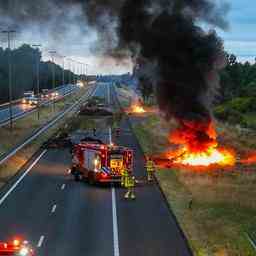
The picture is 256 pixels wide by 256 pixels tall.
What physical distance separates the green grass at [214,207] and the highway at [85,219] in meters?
0.72

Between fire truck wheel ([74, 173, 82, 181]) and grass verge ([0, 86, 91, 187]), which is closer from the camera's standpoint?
fire truck wheel ([74, 173, 82, 181])

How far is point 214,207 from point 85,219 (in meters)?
6.18

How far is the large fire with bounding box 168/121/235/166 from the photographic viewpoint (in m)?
48.3

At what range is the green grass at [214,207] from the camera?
2505 cm

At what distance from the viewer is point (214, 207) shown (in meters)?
32.6

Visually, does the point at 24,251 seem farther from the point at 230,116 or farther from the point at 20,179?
the point at 230,116

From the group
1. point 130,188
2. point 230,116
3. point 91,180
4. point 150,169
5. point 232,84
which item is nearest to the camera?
point 130,188

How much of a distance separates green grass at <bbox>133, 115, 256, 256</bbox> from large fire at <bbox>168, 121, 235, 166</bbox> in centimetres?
267

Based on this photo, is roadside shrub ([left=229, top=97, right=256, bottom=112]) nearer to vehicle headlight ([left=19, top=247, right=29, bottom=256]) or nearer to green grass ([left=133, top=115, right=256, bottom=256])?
green grass ([left=133, top=115, right=256, bottom=256])

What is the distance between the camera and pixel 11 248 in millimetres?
17000

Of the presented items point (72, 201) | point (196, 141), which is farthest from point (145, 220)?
point (196, 141)

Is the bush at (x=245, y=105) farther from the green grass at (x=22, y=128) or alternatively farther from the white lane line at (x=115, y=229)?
the white lane line at (x=115, y=229)

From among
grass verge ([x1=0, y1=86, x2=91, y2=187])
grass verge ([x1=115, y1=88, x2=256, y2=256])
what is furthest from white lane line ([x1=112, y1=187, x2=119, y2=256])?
grass verge ([x1=0, y1=86, x2=91, y2=187])

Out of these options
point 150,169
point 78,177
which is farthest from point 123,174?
point 78,177
